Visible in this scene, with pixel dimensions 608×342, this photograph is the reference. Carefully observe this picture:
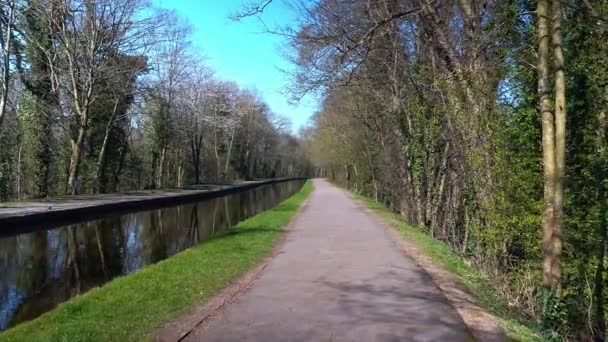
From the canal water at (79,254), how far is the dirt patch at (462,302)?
694 centimetres

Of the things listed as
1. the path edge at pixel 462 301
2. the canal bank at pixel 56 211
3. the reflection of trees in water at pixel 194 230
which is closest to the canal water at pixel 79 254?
the reflection of trees in water at pixel 194 230

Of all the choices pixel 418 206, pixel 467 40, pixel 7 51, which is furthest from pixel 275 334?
pixel 7 51

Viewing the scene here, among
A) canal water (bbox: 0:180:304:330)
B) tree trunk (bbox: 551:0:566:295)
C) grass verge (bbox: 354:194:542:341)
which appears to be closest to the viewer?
grass verge (bbox: 354:194:542:341)

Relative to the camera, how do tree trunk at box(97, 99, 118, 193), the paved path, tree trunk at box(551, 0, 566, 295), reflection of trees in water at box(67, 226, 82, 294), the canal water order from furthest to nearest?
tree trunk at box(97, 99, 118, 193)
reflection of trees in water at box(67, 226, 82, 294)
the canal water
tree trunk at box(551, 0, 566, 295)
the paved path

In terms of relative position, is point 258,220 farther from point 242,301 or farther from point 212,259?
point 242,301

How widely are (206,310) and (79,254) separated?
9949mm

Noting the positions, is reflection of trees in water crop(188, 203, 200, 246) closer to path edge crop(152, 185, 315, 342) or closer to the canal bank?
the canal bank

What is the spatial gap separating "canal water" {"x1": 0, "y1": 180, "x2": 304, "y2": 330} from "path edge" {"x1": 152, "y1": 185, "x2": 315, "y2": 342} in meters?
3.53

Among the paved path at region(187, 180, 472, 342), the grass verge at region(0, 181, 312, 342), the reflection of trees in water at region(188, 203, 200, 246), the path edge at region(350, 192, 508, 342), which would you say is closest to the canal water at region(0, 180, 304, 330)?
the reflection of trees in water at region(188, 203, 200, 246)

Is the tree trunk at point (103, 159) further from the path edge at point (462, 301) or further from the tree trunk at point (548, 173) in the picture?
the tree trunk at point (548, 173)

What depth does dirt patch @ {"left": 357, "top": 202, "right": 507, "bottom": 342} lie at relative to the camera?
6.25m

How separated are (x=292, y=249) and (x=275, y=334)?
7114 millimetres

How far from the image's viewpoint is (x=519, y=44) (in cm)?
1031

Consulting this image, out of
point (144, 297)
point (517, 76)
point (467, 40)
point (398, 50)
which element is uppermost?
point (398, 50)
